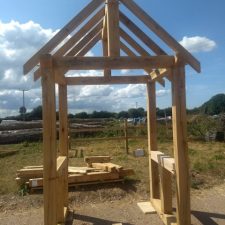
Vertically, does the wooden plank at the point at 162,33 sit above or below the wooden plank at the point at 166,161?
above

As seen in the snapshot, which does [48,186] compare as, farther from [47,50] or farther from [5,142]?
[5,142]

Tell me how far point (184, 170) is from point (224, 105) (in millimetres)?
78007

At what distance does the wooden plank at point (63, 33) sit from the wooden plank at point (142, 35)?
1.95ft

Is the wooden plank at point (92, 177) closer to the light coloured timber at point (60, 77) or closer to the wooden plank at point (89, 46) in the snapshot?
the light coloured timber at point (60, 77)

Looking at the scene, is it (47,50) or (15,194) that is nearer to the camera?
(47,50)

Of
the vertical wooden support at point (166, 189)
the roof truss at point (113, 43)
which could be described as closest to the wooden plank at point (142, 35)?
the roof truss at point (113, 43)

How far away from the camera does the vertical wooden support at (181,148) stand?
4.96 m

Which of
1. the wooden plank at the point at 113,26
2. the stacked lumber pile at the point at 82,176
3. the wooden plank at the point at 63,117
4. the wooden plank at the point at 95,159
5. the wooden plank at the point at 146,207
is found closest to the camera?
the wooden plank at the point at 113,26

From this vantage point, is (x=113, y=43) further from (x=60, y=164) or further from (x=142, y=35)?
(x=60, y=164)

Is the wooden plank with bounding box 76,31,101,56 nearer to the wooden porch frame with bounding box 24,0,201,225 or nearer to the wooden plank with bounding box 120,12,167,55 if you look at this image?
the wooden porch frame with bounding box 24,0,201,225

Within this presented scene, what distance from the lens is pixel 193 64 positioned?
505 centimetres

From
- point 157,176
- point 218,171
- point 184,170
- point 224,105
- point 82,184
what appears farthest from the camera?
point 224,105

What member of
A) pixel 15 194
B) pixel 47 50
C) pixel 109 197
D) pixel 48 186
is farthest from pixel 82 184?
pixel 47 50

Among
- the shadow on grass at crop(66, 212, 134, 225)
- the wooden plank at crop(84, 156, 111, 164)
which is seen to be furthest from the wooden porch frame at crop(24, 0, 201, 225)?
the wooden plank at crop(84, 156, 111, 164)
